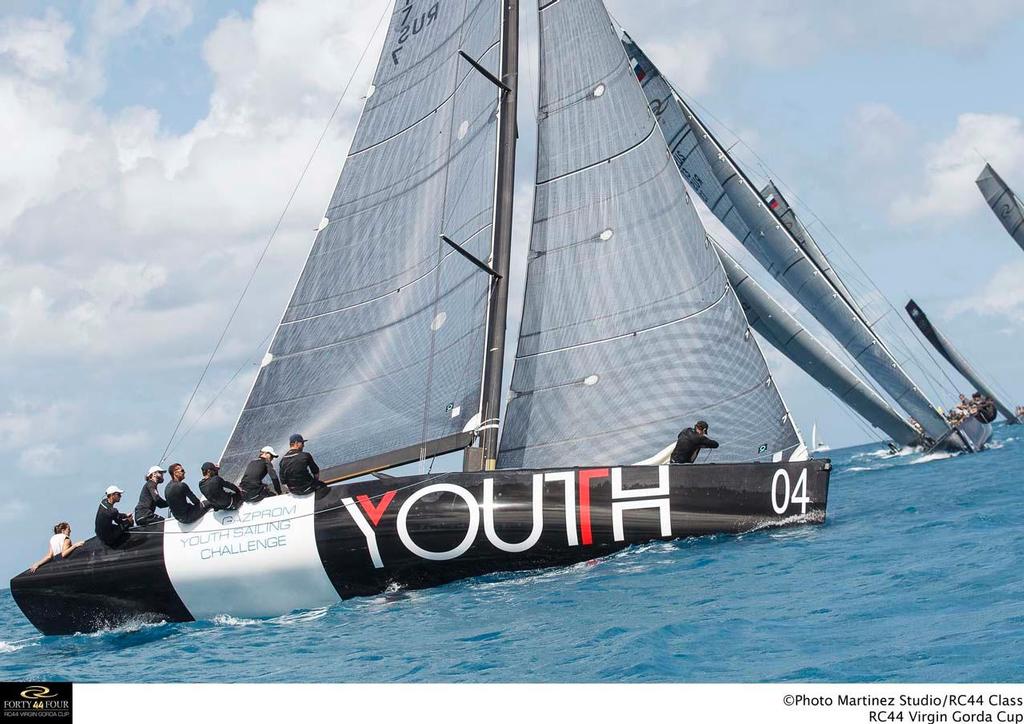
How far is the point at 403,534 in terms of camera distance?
12.6 m

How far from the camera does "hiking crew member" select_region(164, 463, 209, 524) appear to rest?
13380 millimetres

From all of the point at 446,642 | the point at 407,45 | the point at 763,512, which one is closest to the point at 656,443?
the point at 763,512

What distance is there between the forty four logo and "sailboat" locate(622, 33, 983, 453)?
16952 millimetres

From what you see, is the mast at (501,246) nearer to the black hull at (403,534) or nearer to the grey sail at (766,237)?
the black hull at (403,534)

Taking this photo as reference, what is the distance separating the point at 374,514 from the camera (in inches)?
A: 503

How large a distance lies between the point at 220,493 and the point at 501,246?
4.60 metres

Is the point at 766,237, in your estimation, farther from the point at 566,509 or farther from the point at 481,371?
the point at 566,509

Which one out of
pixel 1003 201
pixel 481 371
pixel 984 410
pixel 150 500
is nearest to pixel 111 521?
pixel 150 500

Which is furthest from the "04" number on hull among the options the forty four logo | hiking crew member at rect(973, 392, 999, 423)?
hiking crew member at rect(973, 392, 999, 423)

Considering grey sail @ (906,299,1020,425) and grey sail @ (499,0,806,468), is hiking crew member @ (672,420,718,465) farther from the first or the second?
grey sail @ (906,299,1020,425)

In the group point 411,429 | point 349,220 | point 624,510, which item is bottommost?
point 624,510
